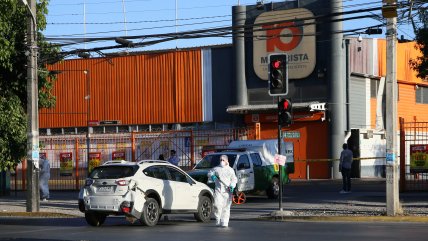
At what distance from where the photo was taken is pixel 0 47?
21375mm

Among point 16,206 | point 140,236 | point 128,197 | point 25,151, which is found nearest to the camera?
point 140,236

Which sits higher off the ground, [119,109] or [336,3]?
[336,3]

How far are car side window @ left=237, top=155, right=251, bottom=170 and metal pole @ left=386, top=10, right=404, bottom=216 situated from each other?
705 centimetres

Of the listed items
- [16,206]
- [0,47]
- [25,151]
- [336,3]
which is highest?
[336,3]

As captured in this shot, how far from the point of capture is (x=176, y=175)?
66.1 feet

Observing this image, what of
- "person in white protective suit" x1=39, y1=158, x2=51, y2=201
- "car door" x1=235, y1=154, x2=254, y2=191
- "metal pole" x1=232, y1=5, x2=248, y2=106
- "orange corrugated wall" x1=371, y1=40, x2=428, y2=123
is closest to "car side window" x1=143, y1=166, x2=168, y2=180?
"car door" x1=235, y1=154, x2=254, y2=191

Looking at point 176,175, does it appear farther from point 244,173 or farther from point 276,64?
point 244,173

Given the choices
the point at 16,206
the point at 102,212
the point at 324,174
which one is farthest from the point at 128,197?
the point at 324,174

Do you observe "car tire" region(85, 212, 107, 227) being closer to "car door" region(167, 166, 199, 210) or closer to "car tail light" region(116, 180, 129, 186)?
"car tail light" region(116, 180, 129, 186)

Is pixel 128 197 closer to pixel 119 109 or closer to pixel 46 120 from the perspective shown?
pixel 119 109

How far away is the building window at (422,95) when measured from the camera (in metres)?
50.0

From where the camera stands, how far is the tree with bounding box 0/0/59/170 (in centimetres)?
2291

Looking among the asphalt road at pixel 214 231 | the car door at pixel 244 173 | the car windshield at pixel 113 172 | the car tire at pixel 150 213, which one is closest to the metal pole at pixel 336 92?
the car door at pixel 244 173

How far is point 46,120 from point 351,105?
66.8 ft
